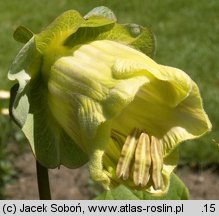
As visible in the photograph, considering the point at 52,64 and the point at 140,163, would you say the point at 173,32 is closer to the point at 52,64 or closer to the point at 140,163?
the point at 52,64

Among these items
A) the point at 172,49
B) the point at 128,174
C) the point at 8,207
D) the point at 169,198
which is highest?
the point at 128,174

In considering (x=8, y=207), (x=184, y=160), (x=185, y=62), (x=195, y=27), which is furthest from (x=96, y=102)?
(x=195, y=27)

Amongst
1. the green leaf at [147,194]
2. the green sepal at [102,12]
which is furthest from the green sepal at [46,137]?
the green leaf at [147,194]

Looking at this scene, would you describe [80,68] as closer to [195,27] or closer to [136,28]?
[136,28]

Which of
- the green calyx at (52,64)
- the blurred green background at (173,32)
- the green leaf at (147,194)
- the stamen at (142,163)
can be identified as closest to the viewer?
the stamen at (142,163)

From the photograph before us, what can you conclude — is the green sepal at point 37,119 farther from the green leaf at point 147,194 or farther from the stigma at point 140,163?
the green leaf at point 147,194

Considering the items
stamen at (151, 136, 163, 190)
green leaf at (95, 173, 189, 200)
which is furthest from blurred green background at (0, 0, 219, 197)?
stamen at (151, 136, 163, 190)

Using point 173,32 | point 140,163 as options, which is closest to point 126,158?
point 140,163
